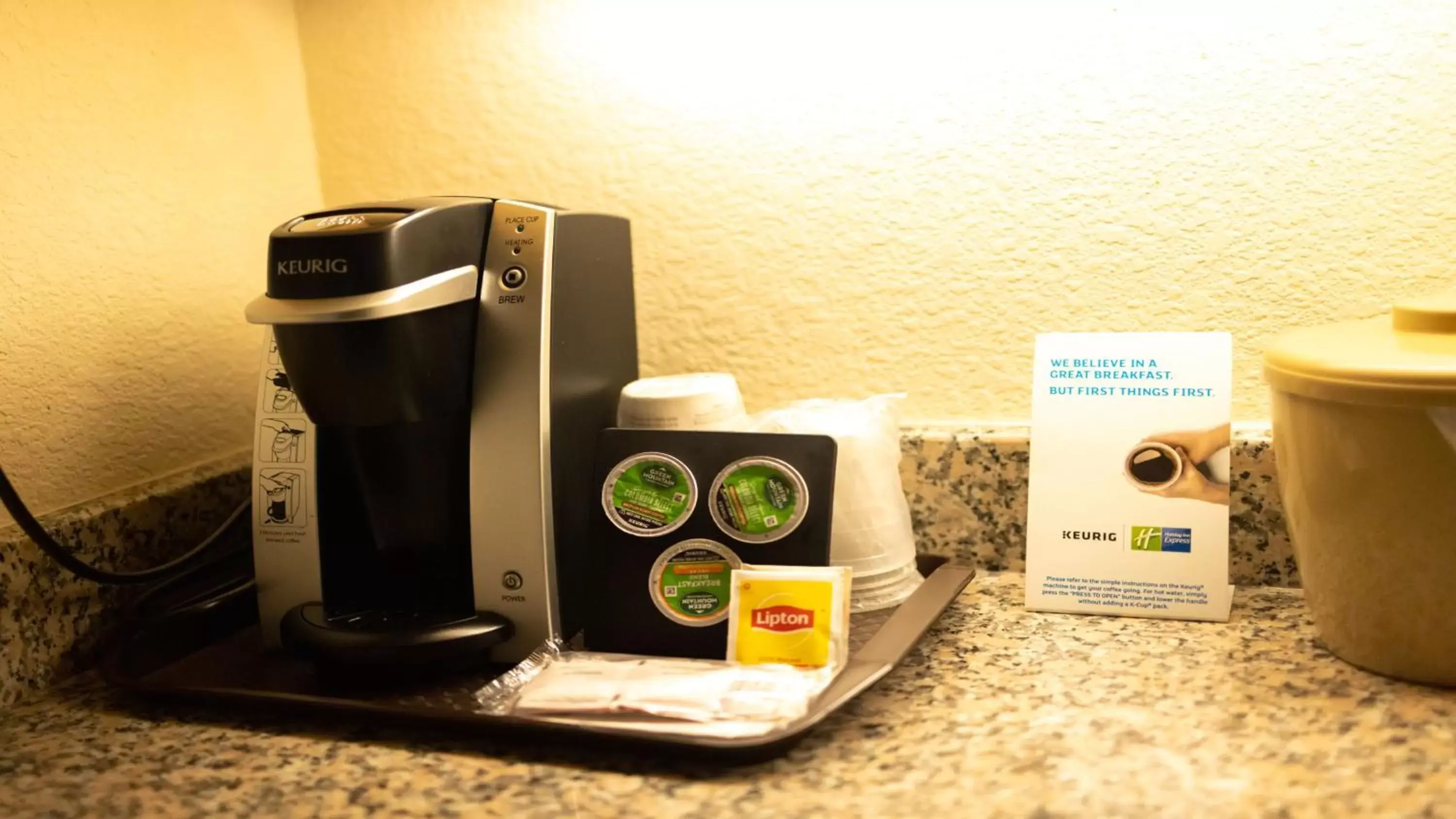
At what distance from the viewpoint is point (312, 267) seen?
648 mm

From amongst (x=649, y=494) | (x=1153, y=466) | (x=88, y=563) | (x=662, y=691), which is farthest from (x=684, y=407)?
(x=88, y=563)

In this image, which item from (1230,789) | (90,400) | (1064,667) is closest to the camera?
(1230,789)

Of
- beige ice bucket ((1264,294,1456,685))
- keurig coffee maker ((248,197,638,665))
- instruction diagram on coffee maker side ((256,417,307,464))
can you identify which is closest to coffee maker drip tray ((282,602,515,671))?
keurig coffee maker ((248,197,638,665))

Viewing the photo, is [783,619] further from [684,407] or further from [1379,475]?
[1379,475]

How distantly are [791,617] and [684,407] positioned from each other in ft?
0.56

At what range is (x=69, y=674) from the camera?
0.78 m

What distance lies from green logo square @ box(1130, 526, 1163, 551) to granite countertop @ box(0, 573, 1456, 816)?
6 centimetres

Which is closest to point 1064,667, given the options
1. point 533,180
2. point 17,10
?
point 533,180

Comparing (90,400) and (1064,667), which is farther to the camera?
(90,400)

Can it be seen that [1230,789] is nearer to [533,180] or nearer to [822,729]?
[822,729]

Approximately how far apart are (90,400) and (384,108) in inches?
14.1

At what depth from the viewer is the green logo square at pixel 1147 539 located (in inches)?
30.3

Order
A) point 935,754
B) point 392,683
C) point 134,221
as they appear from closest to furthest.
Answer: point 935,754
point 392,683
point 134,221

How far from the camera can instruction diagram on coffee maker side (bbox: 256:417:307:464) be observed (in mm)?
767
